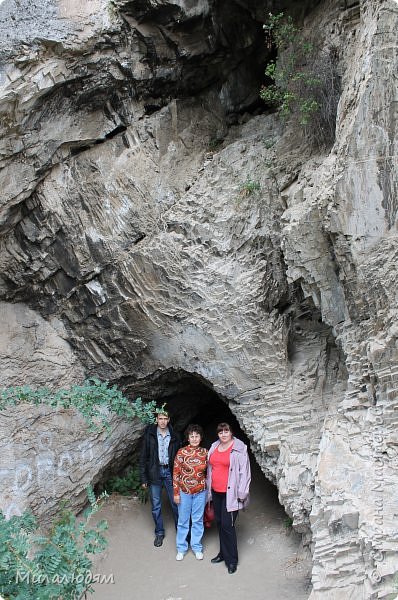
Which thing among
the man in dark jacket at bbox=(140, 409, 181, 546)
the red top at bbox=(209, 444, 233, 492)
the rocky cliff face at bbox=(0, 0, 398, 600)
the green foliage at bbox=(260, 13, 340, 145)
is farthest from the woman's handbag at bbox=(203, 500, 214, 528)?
the green foliage at bbox=(260, 13, 340, 145)

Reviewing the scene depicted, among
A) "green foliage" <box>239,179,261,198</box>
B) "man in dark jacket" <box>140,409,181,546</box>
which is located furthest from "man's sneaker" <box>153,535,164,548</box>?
"green foliage" <box>239,179,261,198</box>

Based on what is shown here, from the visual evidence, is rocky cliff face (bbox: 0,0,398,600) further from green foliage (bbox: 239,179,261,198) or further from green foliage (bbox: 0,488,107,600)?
green foliage (bbox: 0,488,107,600)

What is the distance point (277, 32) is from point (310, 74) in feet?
2.16

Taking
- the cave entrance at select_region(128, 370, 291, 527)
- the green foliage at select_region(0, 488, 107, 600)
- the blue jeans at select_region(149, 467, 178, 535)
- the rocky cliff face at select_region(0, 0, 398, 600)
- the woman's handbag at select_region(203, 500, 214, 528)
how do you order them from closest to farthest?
the green foliage at select_region(0, 488, 107, 600), the rocky cliff face at select_region(0, 0, 398, 600), the woman's handbag at select_region(203, 500, 214, 528), the blue jeans at select_region(149, 467, 178, 535), the cave entrance at select_region(128, 370, 291, 527)

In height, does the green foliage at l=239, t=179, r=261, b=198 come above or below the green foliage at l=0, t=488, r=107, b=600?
above

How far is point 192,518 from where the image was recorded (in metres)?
4.86

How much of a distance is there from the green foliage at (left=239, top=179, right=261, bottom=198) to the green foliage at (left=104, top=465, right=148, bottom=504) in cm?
304

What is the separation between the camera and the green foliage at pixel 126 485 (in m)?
5.93

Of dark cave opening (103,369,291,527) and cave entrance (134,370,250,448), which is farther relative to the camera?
cave entrance (134,370,250,448)

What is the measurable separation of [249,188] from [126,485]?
319 centimetres

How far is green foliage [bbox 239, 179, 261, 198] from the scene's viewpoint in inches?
198

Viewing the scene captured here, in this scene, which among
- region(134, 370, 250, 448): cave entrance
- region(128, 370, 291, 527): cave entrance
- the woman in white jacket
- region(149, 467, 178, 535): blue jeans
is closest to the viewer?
the woman in white jacket

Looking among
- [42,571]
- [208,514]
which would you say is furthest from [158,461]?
[42,571]

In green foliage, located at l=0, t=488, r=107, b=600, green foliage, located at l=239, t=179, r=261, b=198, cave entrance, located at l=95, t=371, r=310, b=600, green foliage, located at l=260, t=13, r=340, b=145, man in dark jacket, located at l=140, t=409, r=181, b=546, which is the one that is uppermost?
green foliage, located at l=260, t=13, r=340, b=145
